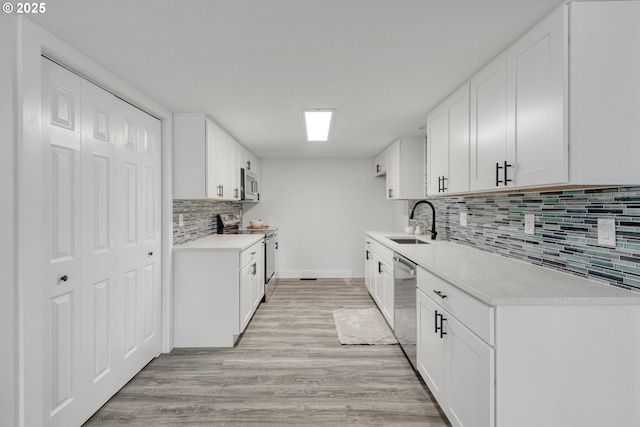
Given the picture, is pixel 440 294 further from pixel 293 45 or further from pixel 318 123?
pixel 318 123

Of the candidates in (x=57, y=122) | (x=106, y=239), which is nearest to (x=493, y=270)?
(x=106, y=239)

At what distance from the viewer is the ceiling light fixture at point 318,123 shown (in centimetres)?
301

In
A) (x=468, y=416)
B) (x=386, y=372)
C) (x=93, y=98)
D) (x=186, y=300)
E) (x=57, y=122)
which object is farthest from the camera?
(x=186, y=300)

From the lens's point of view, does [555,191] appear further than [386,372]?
No

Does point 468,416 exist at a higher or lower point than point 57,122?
lower

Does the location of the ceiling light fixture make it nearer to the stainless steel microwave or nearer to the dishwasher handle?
the stainless steel microwave

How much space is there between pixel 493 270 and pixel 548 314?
582 mm

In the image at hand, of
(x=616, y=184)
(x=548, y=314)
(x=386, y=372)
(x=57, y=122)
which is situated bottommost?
(x=386, y=372)

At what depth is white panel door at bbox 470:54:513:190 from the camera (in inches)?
72.9

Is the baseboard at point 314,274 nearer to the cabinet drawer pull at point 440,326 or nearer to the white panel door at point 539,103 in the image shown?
the cabinet drawer pull at point 440,326

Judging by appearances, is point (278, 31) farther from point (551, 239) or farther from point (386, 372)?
point (386, 372)

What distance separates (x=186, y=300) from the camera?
300 centimetres

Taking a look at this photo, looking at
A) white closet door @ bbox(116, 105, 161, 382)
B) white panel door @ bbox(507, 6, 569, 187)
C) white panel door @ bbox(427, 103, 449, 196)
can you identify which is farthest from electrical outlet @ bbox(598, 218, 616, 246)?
white closet door @ bbox(116, 105, 161, 382)

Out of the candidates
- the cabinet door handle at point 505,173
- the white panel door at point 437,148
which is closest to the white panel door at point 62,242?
the cabinet door handle at point 505,173
